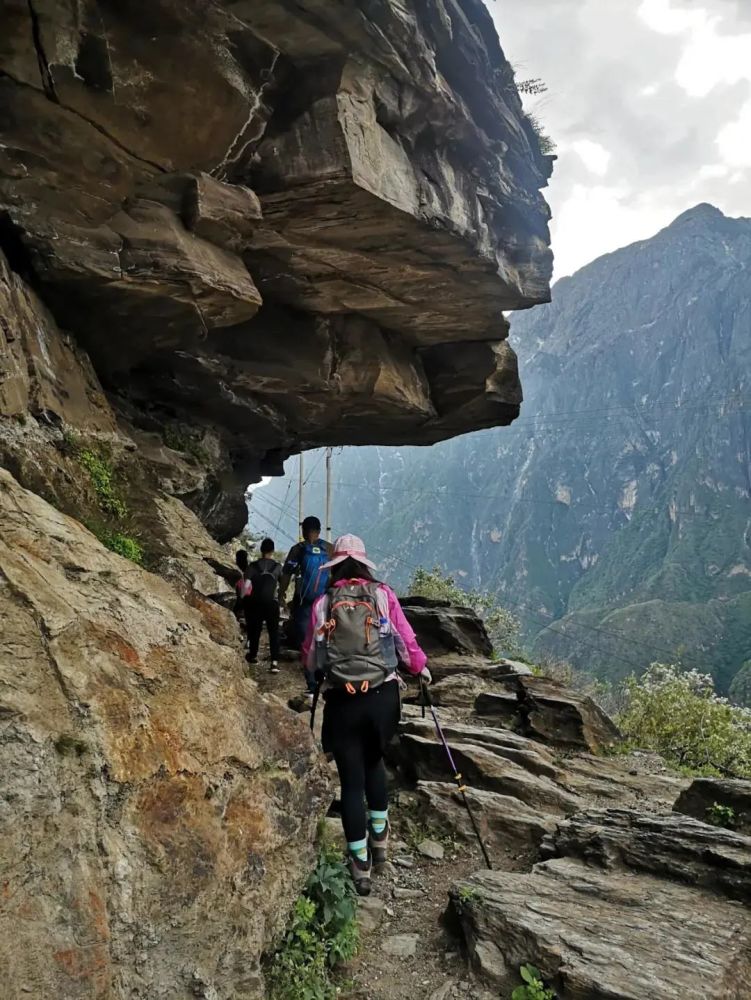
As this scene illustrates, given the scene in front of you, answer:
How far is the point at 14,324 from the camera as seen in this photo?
9.12 metres

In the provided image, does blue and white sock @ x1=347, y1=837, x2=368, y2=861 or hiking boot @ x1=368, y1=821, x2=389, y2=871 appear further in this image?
hiking boot @ x1=368, y1=821, x2=389, y2=871

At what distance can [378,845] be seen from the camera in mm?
5734

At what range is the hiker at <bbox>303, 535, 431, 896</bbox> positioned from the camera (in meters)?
5.39

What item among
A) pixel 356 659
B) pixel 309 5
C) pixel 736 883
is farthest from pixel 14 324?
pixel 736 883

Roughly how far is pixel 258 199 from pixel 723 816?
38.0 feet

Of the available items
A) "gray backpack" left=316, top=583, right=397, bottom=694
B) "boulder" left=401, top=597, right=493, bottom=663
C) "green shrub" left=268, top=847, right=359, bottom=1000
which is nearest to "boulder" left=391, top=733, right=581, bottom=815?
"green shrub" left=268, top=847, right=359, bottom=1000

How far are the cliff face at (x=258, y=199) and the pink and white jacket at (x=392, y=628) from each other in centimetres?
467

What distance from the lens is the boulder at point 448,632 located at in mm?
16984

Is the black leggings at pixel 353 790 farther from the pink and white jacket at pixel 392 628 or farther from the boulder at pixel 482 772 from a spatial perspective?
the boulder at pixel 482 772

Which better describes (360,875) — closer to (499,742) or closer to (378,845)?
(378,845)

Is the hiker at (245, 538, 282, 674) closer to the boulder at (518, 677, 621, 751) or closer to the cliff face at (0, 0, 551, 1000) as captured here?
the cliff face at (0, 0, 551, 1000)

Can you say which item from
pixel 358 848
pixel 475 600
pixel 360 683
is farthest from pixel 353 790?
pixel 475 600

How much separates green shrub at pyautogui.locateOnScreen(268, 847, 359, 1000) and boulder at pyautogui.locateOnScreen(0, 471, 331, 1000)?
0.57 ft

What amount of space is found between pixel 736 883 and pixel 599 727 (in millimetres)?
7465
